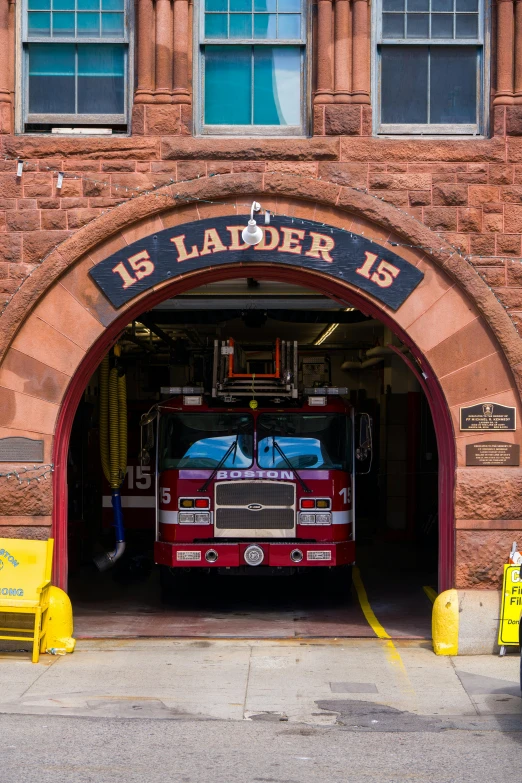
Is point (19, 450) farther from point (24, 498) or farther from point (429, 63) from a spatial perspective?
point (429, 63)

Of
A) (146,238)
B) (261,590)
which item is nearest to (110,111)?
(146,238)

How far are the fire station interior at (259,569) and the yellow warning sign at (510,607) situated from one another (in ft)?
4.09

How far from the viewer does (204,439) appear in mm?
14656

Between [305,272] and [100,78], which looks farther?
[100,78]

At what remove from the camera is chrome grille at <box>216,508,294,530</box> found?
46.4ft

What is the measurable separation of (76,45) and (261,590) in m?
8.35

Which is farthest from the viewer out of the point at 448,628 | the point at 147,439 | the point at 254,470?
the point at 147,439

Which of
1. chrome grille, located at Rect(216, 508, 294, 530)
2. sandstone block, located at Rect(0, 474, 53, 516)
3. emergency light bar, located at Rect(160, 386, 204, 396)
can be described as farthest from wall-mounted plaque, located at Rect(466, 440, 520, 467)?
sandstone block, located at Rect(0, 474, 53, 516)

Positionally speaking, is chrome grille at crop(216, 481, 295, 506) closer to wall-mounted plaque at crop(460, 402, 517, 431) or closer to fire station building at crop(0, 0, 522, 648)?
fire station building at crop(0, 0, 522, 648)

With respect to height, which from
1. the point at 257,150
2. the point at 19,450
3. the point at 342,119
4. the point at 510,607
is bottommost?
the point at 510,607

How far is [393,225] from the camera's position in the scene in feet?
37.9

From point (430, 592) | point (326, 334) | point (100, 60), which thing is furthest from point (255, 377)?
point (326, 334)

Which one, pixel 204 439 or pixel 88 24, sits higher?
pixel 88 24

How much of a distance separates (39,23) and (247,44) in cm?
236
